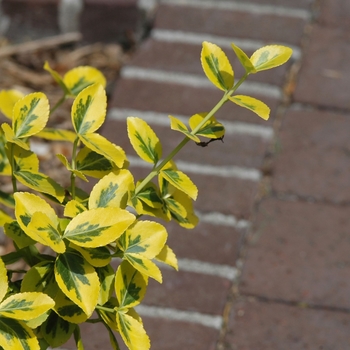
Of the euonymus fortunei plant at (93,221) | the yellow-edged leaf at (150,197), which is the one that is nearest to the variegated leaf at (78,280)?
the euonymus fortunei plant at (93,221)

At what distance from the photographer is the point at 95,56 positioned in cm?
221

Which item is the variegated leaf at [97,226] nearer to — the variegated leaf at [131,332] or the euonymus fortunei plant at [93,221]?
the euonymus fortunei plant at [93,221]

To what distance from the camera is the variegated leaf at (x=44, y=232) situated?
0.77 m

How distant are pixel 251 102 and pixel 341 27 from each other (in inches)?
56.4

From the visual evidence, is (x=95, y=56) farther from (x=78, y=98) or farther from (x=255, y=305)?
(x=78, y=98)

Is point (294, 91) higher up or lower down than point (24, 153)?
lower down

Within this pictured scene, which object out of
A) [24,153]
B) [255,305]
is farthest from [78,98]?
[255,305]

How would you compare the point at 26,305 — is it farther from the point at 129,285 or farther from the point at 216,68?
the point at 216,68

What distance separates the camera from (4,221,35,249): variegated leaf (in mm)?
875

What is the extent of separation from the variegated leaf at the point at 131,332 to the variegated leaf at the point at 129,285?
16 millimetres

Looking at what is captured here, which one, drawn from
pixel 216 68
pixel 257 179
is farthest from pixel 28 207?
pixel 257 179

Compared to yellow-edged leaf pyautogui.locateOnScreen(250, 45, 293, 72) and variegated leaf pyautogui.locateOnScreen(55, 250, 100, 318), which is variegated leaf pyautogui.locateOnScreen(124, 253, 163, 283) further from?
yellow-edged leaf pyautogui.locateOnScreen(250, 45, 293, 72)

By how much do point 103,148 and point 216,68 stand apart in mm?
162

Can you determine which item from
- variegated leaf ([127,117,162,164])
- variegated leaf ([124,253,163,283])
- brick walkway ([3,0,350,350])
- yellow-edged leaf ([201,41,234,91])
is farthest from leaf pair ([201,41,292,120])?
brick walkway ([3,0,350,350])
